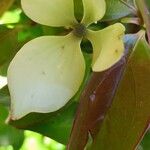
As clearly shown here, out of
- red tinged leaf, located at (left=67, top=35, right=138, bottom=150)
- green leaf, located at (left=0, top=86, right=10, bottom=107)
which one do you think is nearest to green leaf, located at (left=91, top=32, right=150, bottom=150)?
red tinged leaf, located at (left=67, top=35, right=138, bottom=150)

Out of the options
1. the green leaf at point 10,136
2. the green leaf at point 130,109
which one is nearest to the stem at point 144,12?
the green leaf at point 130,109

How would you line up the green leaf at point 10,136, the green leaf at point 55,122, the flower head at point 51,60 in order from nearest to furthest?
the flower head at point 51,60, the green leaf at point 55,122, the green leaf at point 10,136

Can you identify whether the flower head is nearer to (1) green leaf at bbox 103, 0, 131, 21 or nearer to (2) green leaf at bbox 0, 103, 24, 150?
(1) green leaf at bbox 103, 0, 131, 21

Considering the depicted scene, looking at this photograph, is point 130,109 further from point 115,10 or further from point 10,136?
point 10,136

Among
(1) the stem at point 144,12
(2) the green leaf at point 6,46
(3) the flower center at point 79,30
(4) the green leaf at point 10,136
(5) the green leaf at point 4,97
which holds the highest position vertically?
(1) the stem at point 144,12

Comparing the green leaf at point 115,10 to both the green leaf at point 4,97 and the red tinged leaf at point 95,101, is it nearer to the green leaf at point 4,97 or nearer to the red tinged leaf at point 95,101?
the red tinged leaf at point 95,101

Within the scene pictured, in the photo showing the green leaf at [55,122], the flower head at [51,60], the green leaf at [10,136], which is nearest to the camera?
the flower head at [51,60]

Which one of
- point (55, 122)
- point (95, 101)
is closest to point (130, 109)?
point (95, 101)

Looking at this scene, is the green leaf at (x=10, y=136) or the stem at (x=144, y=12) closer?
the stem at (x=144, y=12)
